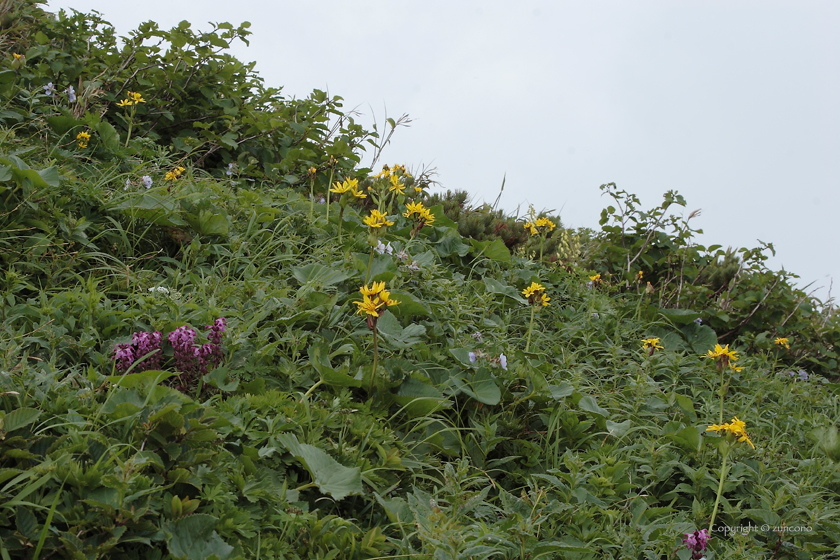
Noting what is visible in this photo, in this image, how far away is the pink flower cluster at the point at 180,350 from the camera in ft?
6.99

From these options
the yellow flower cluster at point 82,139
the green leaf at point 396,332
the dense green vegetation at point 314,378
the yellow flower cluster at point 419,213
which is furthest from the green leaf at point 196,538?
the yellow flower cluster at point 82,139

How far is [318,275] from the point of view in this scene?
2922 mm

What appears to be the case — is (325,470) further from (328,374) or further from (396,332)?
(396,332)

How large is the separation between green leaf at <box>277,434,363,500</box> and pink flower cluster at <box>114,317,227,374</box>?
460 millimetres

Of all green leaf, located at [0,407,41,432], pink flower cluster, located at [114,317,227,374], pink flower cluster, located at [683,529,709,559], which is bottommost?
green leaf, located at [0,407,41,432]

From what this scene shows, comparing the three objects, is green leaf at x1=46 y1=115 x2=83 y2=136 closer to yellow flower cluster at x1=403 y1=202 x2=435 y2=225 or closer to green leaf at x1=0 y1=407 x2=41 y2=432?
yellow flower cluster at x1=403 y1=202 x2=435 y2=225

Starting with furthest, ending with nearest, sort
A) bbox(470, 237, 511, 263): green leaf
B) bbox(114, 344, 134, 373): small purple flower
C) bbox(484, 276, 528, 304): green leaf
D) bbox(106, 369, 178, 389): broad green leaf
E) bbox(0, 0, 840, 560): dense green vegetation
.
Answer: bbox(470, 237, 511, 263): green leaf, bbox(484, 276, 528, 304): green leaf, bbox(114, 344, 134, 373): small purple flower, bbox(106, 369, 178, 389): broad green leaf, bbox(0, 0, 840, 560): dense green vegetation

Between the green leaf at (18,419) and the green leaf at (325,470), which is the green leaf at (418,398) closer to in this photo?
the green leaf at (325,470)

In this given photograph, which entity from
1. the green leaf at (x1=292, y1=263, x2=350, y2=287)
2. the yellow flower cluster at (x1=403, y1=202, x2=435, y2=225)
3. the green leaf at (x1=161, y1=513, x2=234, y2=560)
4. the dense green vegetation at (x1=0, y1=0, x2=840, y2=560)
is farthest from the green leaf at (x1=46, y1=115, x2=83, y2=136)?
the green leaf at (x1=161, y1=513, x2=234, y2=560)

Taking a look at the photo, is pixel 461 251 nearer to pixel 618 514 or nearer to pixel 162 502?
pixel 618 514

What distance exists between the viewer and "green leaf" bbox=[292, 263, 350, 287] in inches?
113

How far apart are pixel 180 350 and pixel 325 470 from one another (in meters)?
0.67

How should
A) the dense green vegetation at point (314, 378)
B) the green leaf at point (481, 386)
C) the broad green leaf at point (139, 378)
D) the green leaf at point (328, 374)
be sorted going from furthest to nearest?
the green leaf at point (481, 386), the green leaf at point (328, 374), the broad green leaf at point (139, 378), the dense green vegetation at point (314, 378)

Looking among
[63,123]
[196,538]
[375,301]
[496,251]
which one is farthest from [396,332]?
[63,123]
